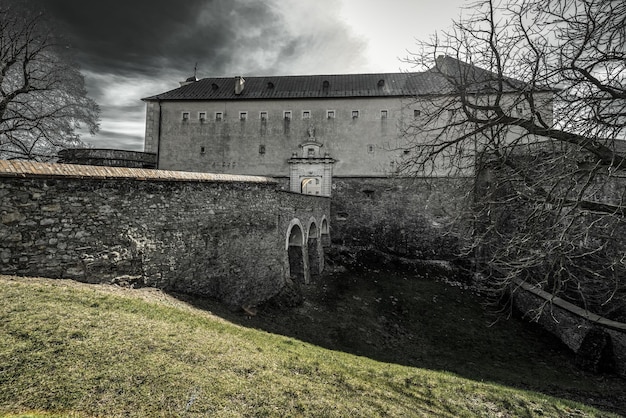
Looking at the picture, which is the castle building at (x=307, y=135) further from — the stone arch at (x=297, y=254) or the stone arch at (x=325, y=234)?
the stone arch at (x=297, y=254)

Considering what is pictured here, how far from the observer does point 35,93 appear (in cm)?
1261

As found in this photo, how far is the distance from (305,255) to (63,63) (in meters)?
13.6

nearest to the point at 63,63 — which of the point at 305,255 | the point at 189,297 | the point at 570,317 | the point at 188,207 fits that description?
the point at 188,207

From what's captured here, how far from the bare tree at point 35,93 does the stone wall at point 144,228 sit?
5.57m

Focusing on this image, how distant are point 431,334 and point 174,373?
10730 millimetres

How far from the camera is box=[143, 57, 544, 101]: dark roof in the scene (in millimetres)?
22234

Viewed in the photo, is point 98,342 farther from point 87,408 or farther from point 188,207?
point 188,207

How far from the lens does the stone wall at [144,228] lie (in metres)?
5.84

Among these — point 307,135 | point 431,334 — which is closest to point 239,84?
point 307,135

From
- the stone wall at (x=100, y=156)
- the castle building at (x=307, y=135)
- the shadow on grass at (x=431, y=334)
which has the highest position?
the castle building at (x=307, y=135)

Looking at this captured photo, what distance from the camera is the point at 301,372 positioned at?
221 inches

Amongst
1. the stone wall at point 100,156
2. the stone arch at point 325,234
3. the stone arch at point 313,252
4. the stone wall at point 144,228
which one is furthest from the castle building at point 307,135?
the stone wall at point 144,228

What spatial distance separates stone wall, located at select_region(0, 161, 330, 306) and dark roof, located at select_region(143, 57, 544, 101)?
536 inches

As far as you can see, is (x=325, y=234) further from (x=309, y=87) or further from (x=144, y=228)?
(x=144, y=228)
